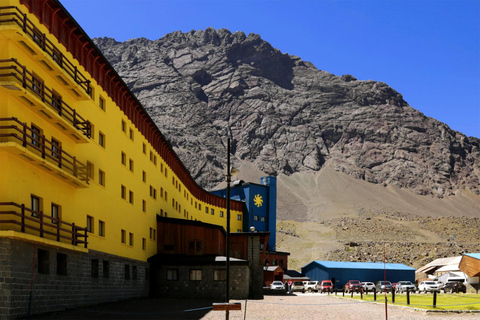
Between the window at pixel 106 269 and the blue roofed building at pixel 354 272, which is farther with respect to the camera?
the blue roofed building at pixel 354 272

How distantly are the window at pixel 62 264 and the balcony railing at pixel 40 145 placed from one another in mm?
4343

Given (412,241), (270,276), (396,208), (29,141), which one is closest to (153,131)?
(29,141)

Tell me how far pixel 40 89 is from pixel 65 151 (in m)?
4.09

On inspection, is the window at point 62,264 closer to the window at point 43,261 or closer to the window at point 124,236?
the window at point 43,261

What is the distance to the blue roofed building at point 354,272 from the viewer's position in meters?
81.6

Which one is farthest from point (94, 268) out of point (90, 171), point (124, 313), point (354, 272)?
point (354, 272)

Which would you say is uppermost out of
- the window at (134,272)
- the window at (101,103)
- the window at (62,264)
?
the window at (101,103)

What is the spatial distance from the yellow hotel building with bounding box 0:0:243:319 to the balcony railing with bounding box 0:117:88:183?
6 cm

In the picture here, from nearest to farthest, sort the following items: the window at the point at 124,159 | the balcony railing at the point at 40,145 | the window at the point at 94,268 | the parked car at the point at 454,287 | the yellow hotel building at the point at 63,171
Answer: the balcony railing at the point at 40,145, the yellow hotel building at the point at 63,171, the window at the point at 94,268, the window at the point at 124,159, the parked car at the point at 454,287

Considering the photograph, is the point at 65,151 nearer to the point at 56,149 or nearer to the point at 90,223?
the point at 56,149

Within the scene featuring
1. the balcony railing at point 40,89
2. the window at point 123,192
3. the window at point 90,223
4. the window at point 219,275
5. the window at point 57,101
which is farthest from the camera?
the window at point 219,275

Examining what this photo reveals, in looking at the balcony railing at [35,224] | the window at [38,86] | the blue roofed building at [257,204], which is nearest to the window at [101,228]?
the balcony railing at [35,224]

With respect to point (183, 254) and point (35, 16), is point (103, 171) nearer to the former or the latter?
point (35, 16)

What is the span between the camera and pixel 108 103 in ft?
119
